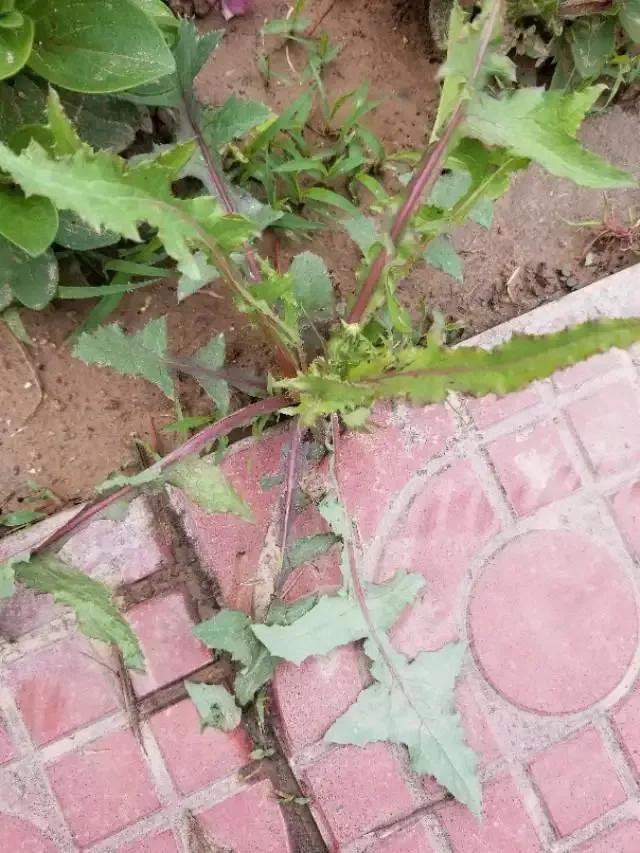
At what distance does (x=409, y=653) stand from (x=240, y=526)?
371 millimetres

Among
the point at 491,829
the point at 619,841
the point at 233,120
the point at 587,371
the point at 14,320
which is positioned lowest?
the point at 619,841

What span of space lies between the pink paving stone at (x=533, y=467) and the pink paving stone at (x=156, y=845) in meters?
0.83

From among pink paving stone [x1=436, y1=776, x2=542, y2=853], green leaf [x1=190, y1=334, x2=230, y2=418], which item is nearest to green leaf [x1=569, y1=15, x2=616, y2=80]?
green leaf [x1=190, y1=334, x2=230, y2=418]

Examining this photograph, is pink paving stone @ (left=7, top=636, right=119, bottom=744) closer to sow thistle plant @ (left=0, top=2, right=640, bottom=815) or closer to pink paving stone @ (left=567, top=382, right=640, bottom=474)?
sow thistle plant @ (left=0, top=2, right=640, bottom=815)

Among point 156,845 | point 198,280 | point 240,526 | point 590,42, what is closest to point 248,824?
point 156,845

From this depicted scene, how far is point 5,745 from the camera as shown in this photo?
4.76 feet

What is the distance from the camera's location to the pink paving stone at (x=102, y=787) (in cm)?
144

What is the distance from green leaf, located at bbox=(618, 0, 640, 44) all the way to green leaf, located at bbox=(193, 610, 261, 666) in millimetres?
1236

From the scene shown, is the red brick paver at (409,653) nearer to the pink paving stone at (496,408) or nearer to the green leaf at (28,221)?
the pink paving stone at (496,408)

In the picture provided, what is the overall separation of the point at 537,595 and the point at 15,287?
1.04 meters

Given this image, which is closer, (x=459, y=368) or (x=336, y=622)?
(x=459, y=368)

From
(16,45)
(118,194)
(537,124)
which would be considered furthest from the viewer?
(16,45)

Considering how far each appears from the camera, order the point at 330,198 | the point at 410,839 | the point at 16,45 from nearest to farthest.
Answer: the point at 16,45, the point at 410,839, the point at 330,198

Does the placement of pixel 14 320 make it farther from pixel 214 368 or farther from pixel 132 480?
pixel 132 480
